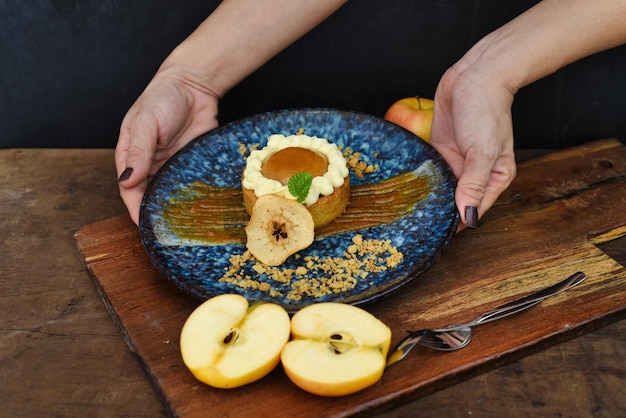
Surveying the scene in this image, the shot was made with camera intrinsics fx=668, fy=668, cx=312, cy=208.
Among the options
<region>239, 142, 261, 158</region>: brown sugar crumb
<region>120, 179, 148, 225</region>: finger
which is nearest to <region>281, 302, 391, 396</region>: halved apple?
<region>120, 179, 148, 225</region>: finger

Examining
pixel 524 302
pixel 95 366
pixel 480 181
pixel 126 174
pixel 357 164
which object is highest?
pixel 480 181

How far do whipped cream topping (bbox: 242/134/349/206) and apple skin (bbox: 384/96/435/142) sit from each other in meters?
0.37

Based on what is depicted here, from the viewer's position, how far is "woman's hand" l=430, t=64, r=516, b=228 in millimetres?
1682

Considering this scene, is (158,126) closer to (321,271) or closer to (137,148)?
(137,148)

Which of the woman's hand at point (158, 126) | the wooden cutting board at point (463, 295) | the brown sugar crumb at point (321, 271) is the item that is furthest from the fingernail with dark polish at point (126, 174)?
the brown sugar crumb at point (321, 271)

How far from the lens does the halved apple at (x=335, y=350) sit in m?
1.27

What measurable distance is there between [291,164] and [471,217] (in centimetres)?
52

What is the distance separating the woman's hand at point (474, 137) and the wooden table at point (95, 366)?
1.21 feet

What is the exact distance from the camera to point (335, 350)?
1316 millimetres

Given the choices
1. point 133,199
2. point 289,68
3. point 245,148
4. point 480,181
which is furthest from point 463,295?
point 289,68

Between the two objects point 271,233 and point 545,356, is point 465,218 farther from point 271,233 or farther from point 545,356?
point 271,233

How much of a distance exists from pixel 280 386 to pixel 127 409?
329 millimetres

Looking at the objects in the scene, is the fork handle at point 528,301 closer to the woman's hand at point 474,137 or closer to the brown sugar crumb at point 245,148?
the woman's hand at point 474,137

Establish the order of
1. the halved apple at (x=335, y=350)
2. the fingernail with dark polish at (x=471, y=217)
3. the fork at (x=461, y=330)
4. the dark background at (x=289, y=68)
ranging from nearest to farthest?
the halved apple at (x=335, y=350) → the fork at (x=461, y=330) → the fingernail with dark polish at (x=471, y=217) → the dark background at (x=289, y=68)
